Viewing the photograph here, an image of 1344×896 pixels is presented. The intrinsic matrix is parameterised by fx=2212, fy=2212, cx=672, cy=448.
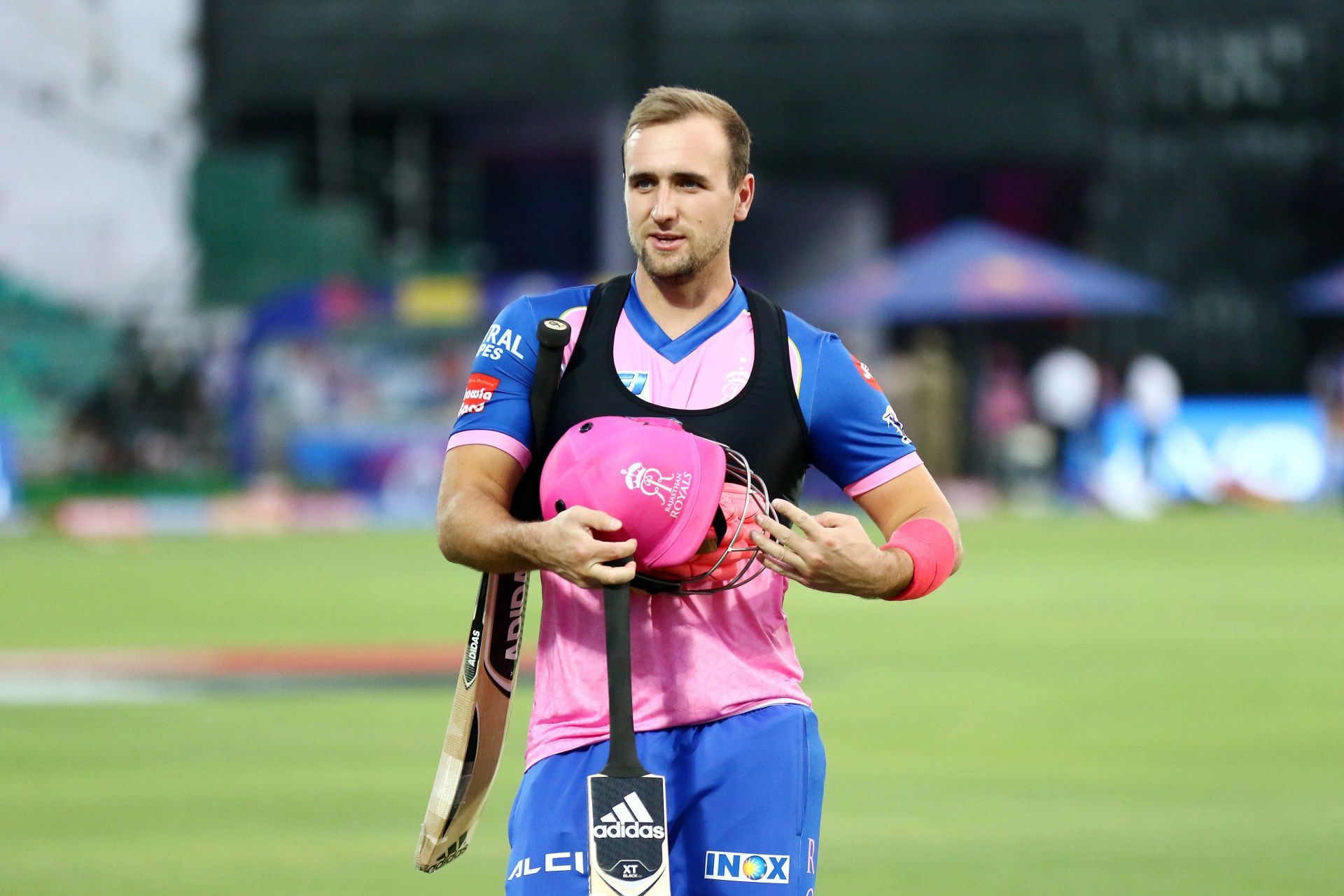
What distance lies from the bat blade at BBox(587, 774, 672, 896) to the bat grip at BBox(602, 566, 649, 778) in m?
0.02

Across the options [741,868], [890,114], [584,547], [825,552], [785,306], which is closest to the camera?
[584,547]

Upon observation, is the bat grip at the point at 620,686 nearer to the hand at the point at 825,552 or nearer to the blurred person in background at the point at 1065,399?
the hand at the point at 825,552

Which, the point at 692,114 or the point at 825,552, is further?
the point at 692,114

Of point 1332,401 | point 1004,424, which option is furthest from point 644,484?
point 1332,401

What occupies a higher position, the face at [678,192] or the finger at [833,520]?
the face at [678,192]

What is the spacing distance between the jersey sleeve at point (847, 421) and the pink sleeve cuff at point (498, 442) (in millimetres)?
565

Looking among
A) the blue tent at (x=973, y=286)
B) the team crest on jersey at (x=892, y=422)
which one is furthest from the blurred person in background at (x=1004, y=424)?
the team crest on jersey at (x=892, y=422)

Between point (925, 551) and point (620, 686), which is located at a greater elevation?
point (925, 551)

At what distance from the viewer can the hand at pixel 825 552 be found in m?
4.01

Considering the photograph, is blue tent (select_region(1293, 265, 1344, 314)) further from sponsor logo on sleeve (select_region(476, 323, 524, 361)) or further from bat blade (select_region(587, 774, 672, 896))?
bat blade (select_region(587, 774, 672, 896))

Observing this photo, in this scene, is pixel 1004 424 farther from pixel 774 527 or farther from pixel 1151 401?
pixel 774 527

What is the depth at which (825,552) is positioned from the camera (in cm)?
400

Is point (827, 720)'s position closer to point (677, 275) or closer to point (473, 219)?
point (677, 275)

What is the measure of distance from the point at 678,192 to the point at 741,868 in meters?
1.32
